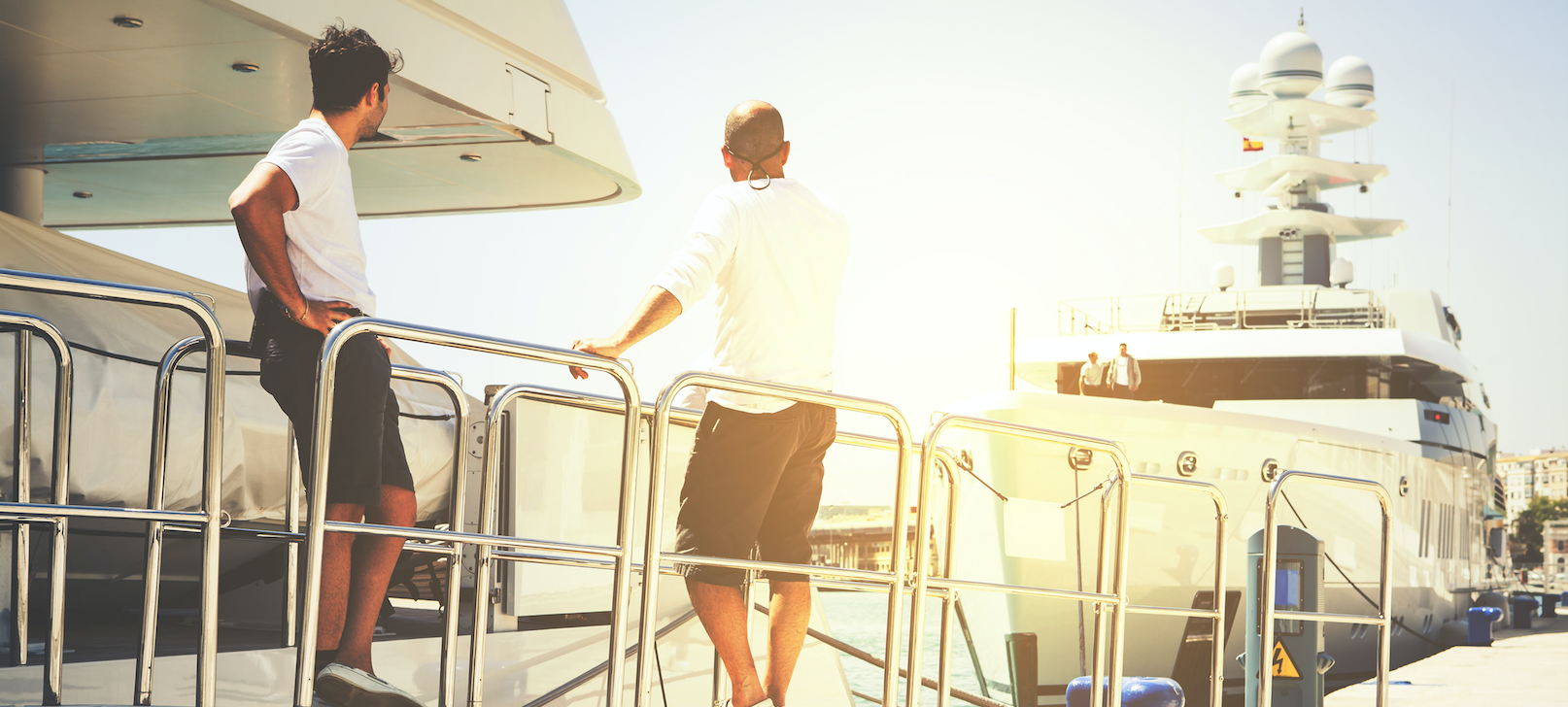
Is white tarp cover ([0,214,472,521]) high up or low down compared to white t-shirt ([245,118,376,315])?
down

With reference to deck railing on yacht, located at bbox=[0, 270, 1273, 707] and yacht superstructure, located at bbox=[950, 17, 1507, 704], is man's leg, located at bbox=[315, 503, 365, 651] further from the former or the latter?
yacht superstructure, located at bbox=[950, 17, 1507, 704]

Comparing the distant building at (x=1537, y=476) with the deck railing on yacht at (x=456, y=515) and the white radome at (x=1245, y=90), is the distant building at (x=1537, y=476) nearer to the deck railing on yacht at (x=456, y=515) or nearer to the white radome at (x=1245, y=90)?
the white radome at (x=1245, y=90)

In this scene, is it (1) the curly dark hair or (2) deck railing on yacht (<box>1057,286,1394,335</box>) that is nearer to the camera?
(1) the curly dark hair

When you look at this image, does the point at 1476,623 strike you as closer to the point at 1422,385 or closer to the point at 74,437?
the point at 1422,385

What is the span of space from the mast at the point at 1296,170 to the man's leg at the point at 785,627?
50.4 ft

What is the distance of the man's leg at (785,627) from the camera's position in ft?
10.5

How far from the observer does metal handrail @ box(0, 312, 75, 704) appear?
8.41 ft

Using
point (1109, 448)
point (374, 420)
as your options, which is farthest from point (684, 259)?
point (1109, 448)

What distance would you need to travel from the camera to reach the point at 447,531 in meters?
2.63

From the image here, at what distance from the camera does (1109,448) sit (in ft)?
12.3

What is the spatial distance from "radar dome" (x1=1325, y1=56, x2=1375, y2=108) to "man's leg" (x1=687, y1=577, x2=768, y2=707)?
17527 mm

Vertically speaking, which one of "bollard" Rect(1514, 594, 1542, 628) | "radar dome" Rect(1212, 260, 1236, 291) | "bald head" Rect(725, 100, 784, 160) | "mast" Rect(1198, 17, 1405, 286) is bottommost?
"bollard" Rect(1514, 594, 1542, 628)

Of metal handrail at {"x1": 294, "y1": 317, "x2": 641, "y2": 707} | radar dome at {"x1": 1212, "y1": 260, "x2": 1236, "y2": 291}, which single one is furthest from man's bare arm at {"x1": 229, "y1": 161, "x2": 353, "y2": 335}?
radar dome at {"x1": 1212, "y1": 260, "x2": 1236, "y2": 291}

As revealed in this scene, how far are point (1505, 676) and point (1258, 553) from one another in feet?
14.9
